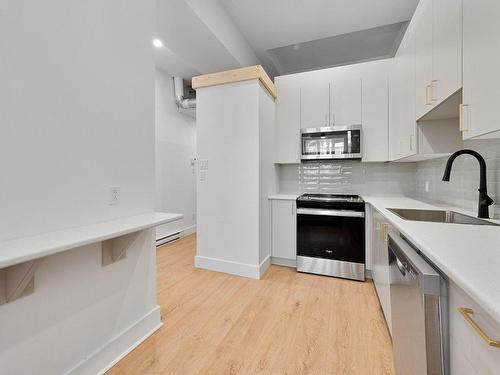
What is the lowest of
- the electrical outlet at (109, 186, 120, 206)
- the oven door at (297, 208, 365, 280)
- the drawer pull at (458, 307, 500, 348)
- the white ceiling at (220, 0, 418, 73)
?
the oven door at (297, 208, 365, 280)

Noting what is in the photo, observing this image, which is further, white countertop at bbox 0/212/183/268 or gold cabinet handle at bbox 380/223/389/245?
gold cabinet handle at bbox 380/223/389/245

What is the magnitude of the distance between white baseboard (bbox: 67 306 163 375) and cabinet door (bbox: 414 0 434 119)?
2.54 meters

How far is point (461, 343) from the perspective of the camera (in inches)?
28.1

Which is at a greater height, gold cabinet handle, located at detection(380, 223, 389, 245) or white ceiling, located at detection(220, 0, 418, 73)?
white ceiling, located at detection(220, 0, 418, 73)

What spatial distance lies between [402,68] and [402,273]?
2.18 meters

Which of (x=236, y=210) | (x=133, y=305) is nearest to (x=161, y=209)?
(x=236, y=210)

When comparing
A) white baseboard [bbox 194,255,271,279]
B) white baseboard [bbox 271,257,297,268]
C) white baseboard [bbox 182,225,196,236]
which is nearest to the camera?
white baseboard [bbox 194,255,271,279]

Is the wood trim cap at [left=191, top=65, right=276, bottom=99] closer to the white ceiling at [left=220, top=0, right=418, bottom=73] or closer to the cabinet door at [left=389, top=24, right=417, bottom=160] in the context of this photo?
the white ceiling at [left=220, top=0, right=418, bottom=73]

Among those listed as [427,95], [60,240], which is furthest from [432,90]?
[60,240]

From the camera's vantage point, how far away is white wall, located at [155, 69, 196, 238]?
3875 millimetres

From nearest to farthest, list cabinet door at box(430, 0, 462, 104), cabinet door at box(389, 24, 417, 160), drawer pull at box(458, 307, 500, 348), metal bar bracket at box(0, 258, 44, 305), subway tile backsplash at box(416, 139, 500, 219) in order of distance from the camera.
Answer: drawer pull at box(458, 307, 500, 348)
metal bar bracket at box(0, 258, 44, 305)
cabinet door at box(430, 0, 462, 104)
subway tile backsplash at box(416, 139, 500, 219)
cabinet door at box(389, 24, 417, 160)

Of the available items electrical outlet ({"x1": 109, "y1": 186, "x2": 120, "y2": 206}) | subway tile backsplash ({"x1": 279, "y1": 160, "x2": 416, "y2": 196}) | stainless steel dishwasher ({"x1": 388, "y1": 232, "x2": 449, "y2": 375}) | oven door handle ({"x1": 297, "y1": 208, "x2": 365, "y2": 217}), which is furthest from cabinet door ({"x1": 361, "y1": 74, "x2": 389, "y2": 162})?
electrical outlet ({"x1": 109, "y1": 186, "x2": 120, "y2": 206})

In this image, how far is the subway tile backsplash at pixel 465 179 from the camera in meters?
1.56

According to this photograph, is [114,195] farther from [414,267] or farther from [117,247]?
[414,267]
